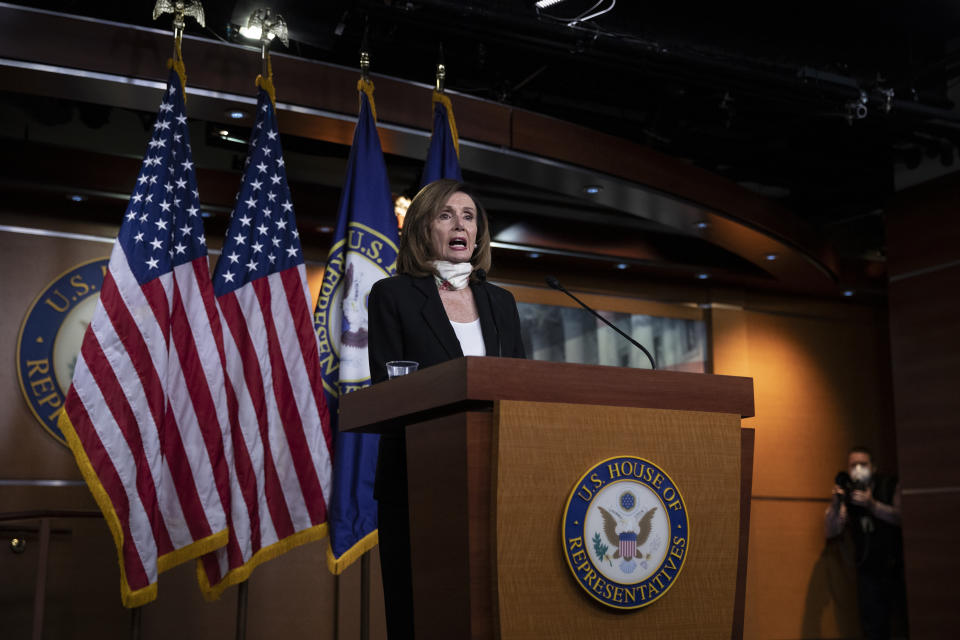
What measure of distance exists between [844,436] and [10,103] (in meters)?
6.47

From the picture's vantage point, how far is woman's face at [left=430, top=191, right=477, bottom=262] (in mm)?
2439

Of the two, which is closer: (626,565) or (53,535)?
(626,565)

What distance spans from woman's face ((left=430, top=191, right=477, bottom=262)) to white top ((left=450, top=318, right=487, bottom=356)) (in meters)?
0.19

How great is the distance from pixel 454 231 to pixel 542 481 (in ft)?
3.05

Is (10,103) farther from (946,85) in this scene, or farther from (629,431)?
(946,85)

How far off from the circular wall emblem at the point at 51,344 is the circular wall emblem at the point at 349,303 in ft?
6.10

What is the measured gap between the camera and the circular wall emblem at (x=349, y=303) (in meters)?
4.03

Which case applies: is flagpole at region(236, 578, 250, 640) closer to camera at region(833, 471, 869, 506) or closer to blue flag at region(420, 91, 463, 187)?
blue flag at region(420, 91, 463, 187)

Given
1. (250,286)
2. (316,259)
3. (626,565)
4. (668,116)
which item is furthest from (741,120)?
(626,565)

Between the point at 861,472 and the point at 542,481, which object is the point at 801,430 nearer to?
the point at 861,472

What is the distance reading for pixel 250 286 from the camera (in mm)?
3969

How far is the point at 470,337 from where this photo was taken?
234 cm

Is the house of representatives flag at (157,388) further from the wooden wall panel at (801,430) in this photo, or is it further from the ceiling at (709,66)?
the wooden wall panel at (801,430)

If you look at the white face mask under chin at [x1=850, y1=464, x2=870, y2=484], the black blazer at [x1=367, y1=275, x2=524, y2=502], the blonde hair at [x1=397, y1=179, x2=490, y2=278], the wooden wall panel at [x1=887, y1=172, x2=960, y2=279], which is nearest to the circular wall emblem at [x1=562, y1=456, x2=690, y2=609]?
the black blazer at [x1=367, y1=275, x2=524, y2=502]
